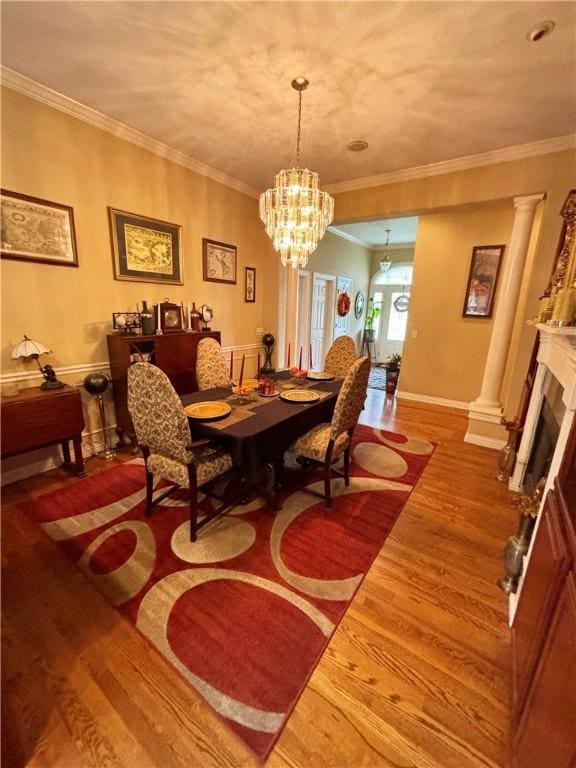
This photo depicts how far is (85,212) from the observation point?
2.71 m

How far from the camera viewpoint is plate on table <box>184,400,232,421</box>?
2.03 metres

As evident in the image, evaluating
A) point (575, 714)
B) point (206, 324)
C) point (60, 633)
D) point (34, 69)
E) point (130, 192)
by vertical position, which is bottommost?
point (60, 633)

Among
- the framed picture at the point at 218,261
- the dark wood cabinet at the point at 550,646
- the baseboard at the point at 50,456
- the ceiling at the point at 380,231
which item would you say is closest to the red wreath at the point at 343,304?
the ceiling at the point at 380,231

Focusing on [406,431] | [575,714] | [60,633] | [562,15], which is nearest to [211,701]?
[60,633]

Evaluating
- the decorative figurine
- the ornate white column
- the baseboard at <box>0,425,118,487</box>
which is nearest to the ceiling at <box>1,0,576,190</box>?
the ornate white column

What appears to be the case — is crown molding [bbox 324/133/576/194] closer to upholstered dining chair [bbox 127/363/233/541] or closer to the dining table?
the dining table

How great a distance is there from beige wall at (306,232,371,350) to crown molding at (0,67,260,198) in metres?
2.65

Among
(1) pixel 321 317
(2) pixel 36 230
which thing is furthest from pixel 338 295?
(2) pixel 36 230

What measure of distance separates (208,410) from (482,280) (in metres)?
4.28

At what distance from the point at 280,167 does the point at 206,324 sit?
197cm

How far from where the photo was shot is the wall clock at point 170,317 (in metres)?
3.22

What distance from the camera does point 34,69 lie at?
2117 mm

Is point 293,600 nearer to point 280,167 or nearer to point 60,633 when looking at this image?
point 60,633

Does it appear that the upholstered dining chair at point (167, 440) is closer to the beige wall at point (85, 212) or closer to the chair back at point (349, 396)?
the chair back at point (349, 396)
